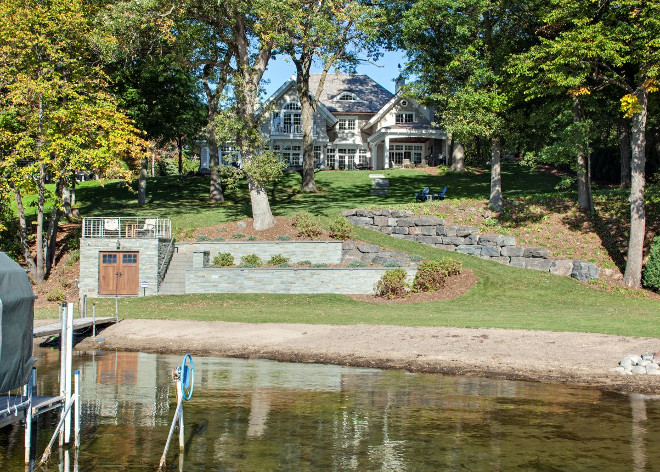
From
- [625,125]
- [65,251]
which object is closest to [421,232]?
[625,125]

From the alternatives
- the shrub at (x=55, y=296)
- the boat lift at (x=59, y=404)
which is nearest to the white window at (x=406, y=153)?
the shrub at (x=55, y=296)

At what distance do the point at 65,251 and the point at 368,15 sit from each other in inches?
809

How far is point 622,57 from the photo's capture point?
29.5 m

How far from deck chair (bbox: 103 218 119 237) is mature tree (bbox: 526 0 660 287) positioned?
847 inches

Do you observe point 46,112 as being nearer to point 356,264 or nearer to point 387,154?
point 356,264

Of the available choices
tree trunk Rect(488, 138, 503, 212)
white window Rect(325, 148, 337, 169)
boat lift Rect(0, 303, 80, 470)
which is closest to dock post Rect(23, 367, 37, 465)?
boat lift Rect(0, 303, 80, 470)

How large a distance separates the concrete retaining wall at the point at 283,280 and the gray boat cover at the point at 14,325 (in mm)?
19430

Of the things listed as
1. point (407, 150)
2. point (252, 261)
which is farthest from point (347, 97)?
point (252, 261)

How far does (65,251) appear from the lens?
35469mm

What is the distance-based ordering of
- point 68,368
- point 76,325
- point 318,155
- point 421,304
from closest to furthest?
1. point 68,368
2. point 76,325
3. point 421,304
4. point 318,155

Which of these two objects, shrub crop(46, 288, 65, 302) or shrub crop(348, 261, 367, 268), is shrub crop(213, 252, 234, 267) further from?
shrub crop(46, 288, 65, 302)

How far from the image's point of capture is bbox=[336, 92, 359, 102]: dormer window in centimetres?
6850

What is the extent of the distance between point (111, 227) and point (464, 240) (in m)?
17.7

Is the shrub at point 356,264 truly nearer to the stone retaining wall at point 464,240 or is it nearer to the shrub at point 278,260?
the shrub at point 278,260
